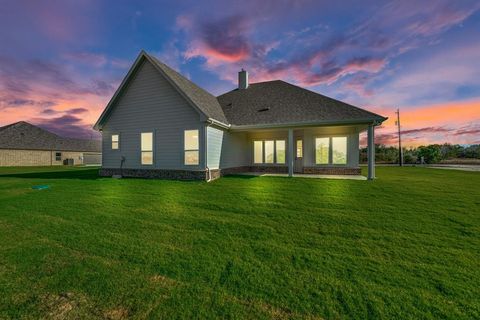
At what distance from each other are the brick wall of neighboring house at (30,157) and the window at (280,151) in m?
41.0

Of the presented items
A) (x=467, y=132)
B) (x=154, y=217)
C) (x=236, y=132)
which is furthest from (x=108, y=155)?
(x=467, y=132)

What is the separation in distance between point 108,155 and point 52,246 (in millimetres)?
11260

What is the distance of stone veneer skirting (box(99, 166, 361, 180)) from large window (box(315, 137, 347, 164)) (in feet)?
1.88

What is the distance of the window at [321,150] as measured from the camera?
563 inches

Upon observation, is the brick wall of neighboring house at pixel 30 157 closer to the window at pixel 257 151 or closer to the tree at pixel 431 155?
the window at pixel 257 151

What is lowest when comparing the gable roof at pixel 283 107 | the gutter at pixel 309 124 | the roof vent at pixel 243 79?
the gutter at pixel 309 124

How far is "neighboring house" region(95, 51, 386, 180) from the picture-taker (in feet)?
39.0

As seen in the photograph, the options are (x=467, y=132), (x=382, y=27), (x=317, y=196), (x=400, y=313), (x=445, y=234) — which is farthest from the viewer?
(x=467, y=132)

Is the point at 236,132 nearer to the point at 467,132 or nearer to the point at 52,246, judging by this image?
the point at 52,246

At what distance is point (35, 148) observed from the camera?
33.8 metres

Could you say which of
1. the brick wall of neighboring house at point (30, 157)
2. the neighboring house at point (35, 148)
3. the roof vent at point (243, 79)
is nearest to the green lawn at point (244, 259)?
the roof vent at point (243, 79)

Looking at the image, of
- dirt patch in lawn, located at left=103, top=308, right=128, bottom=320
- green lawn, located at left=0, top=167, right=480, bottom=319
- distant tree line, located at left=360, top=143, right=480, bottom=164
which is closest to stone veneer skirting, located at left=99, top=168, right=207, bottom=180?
green lawn, located at left=0, top=167, right=480, bottom=319

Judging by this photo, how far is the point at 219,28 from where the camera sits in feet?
42.5

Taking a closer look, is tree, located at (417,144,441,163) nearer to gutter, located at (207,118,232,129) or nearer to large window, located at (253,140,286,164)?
large window, located at (253,140,286,164)
